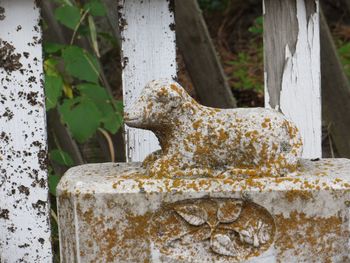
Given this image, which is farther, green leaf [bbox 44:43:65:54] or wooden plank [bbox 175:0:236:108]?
wooden plank [bbox 175:0:236:108]

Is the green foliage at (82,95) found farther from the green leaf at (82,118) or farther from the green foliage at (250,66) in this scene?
the green foliage at (250,66)

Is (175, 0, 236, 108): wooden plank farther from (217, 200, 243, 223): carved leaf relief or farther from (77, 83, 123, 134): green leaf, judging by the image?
(217, 200, 243, 223): carved leaf relief

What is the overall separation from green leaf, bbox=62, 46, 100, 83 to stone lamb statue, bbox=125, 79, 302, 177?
0.71 m

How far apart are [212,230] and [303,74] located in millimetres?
605

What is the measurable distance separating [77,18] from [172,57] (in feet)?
1.61

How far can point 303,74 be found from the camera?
7.95 ft

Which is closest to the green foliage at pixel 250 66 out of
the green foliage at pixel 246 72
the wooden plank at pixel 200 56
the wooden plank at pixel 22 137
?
the green foliage at pixel 246 72

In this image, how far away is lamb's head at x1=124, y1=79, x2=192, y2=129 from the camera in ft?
6.62

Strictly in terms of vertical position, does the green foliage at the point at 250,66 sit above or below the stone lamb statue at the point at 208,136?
above

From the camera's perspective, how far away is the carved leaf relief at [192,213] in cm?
202

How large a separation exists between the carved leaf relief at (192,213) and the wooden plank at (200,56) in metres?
1.10

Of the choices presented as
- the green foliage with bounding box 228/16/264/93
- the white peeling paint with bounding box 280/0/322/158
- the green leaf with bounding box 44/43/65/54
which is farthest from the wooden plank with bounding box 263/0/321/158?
the green foliage with bounding box 228/16/264/93

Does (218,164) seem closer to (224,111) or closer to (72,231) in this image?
(224,111)

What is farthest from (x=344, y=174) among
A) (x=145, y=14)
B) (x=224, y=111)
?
(x=145, y=14)
